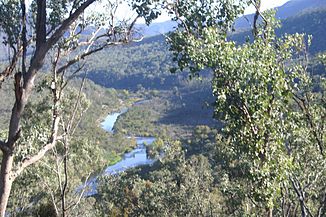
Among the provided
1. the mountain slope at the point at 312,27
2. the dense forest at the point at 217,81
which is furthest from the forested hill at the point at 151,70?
the dense forest at the point at 217,81

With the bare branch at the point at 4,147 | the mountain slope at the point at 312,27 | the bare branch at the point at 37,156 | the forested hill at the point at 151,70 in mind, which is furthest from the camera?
the forested hill at the point at 151,70

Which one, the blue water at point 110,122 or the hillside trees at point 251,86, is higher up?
the hillside trees at point 251,86

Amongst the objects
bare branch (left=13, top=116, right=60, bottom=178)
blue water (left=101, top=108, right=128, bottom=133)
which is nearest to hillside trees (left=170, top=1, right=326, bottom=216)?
bare branch (left=13, top=116, right=60, bottom=178)

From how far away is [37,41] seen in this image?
5.96m

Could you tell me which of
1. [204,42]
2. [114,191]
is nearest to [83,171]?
[204,42]

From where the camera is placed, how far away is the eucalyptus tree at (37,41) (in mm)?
5805

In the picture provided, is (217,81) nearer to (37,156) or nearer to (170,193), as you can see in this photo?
(37,156)

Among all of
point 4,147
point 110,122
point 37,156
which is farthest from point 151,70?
point 4,147

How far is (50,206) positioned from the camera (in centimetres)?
1572

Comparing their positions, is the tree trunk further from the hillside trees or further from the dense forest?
the hillside trees

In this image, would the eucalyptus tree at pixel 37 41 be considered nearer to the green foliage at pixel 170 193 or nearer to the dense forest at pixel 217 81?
the dense forest at pixel 217 81

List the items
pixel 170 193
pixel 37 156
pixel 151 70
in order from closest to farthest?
pixel 37 156, pixel 170 193, pixel 151 70

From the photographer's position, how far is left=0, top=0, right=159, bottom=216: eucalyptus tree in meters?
5.80

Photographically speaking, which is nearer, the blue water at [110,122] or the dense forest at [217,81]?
the dense forest at [217,81]
